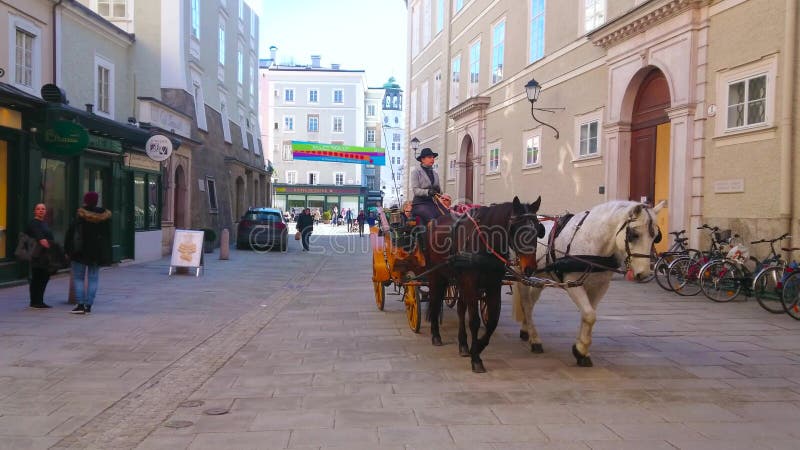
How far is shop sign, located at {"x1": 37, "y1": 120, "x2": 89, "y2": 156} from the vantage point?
422 inches

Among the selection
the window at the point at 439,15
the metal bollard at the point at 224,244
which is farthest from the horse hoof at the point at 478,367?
the window at the point at 439,15

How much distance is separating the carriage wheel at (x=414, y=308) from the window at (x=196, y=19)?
670 inches

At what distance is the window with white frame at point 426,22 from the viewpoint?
31.3 m

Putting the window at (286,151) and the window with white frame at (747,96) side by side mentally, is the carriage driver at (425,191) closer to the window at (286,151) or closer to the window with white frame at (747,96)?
the window with white frame at (747,96)

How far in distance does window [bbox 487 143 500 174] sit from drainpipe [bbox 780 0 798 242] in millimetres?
12407

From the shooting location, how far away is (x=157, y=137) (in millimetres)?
13375

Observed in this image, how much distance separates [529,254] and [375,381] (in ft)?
5.79

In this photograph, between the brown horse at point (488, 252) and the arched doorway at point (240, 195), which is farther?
the arched doorway at point (240, 195)

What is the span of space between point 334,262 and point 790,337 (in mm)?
13714

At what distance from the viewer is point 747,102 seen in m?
10.5

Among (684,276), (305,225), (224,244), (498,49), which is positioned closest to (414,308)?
(684,276)

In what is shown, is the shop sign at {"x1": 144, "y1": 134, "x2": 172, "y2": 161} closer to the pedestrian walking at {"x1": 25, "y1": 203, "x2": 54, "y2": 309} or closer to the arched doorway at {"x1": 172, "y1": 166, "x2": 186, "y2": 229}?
the pedestrian walking at {"x1": 25, "y1": 203, "x2": 54, "y2": 309}

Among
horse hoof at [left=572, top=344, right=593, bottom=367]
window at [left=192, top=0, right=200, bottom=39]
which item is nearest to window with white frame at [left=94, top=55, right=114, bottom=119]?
window at [left=192, top=0, right=200, bottom=39]

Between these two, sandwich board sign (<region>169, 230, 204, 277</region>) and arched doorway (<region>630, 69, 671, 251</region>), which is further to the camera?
sandwich board sign (<region>169, 230, 204, 277</region>)
